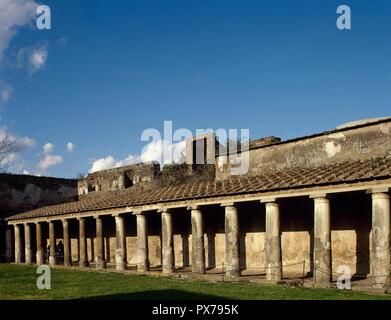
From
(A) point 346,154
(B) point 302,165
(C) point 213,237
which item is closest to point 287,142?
(B) point 302,165

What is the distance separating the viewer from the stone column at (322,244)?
13.9 meters

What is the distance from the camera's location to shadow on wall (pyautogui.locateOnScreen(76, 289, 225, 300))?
40.0 ft

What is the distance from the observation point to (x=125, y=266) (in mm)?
21734

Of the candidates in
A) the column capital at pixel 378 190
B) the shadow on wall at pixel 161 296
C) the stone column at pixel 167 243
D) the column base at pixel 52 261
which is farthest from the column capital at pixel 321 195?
the column base at pixel 52 261

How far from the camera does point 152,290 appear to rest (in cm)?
1395

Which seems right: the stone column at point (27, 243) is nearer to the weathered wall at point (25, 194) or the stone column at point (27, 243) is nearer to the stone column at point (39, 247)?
the stone column at point (39, 247)

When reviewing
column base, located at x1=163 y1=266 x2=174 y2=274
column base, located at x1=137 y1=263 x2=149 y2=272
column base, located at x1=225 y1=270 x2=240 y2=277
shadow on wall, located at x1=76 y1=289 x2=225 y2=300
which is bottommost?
column base, located at x1=137 y1=263 x2=149 y2=272

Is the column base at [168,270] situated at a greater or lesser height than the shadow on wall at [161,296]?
lesser

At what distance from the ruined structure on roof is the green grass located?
55.0 inches

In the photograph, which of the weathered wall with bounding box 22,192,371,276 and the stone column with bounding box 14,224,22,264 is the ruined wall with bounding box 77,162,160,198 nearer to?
the weathered wall with bounding box 22,192,371,276

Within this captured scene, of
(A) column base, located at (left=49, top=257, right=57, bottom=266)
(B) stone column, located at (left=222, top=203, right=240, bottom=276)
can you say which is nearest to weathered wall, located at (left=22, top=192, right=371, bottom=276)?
(B) stone column, located at (left=222, top=203, right=240, bottom=276)

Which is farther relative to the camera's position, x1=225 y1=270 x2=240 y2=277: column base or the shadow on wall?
x1=225 y1=270 x2=240 y2=277: column base

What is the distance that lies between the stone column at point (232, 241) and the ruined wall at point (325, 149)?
3432 mm

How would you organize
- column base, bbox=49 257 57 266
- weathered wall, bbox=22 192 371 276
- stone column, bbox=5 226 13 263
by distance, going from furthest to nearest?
1. stone column, bbox=5 226 13 263
2. column base, bbox=49 257 57 266
3. weathered wall, bbox=22 192 371 276
